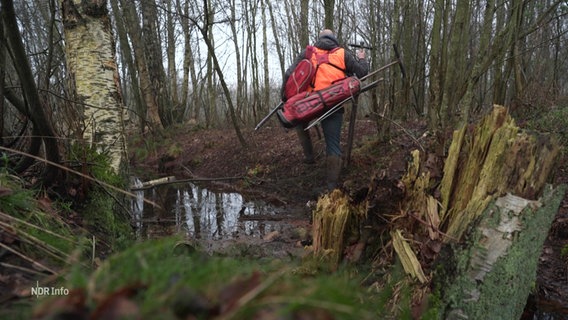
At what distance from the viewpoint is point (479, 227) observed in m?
2.06

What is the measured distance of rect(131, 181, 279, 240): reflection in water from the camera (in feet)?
15.8

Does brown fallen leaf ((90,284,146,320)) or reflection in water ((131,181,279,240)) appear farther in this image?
reflection in water ((131,181,279,240))

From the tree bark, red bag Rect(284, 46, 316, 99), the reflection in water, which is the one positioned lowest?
the reflection in water

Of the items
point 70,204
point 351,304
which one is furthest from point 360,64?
point 351,304

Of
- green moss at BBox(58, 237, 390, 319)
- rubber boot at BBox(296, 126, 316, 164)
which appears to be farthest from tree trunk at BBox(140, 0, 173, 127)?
green moss at BBox(58, 237, 390, 319)

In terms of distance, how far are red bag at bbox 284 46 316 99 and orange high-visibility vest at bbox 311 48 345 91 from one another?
0.24 feet

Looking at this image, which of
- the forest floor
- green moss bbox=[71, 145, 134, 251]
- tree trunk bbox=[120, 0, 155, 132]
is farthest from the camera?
tree trunk bbox=[120, 0, 155, 132]

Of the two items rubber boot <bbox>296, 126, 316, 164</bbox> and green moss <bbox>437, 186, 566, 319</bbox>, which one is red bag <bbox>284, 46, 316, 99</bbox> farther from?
green moss <bbox>437, 186, 566, 319</bbox>

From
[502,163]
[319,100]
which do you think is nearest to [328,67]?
[319,100]

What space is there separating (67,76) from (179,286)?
12.2 ft

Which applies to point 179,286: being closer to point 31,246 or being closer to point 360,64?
point 31,246

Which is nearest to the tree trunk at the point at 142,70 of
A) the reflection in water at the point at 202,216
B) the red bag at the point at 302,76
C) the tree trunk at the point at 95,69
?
the reflection in water at the point at 202,216

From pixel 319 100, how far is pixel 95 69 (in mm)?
2682

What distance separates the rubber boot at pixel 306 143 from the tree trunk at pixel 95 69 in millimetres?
2786
